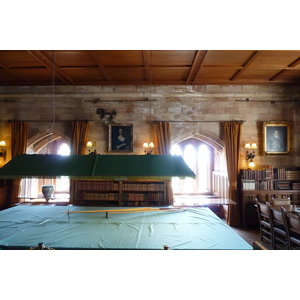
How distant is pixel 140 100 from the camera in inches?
277

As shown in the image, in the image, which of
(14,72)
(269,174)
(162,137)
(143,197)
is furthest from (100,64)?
(269,174)

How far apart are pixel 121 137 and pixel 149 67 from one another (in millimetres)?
2362

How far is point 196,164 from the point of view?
354 inches

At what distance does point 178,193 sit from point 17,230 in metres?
6.49

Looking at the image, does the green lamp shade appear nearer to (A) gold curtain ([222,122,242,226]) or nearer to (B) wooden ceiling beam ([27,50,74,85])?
(B) wooden ceiling beam ([27,50,74,85])

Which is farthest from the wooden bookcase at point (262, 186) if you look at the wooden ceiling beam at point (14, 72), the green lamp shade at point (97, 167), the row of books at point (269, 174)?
the wooden ceiling beam at point (14, 72)

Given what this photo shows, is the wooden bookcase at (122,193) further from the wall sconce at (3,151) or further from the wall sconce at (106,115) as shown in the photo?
the wall sconce at (3,151)

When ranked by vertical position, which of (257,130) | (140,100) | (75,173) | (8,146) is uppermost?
(140,100)

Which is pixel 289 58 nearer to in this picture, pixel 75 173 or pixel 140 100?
pixel 140 100

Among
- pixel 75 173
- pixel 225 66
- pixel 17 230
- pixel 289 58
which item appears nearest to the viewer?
pixel 75 173

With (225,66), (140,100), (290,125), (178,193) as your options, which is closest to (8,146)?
(140,100)

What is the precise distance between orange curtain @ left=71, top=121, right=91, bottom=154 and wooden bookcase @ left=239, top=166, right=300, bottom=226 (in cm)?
507

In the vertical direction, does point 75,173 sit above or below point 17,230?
above

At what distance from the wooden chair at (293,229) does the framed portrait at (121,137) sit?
4.52 meters
